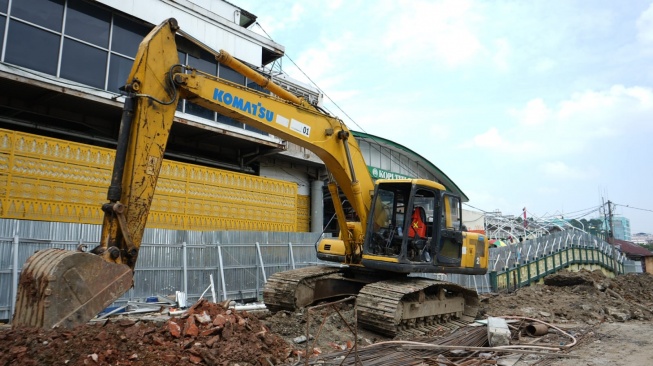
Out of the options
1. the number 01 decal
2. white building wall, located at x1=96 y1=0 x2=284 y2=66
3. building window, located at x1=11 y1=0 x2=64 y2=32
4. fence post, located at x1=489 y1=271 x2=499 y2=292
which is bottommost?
fence post, located at x1=489 y1=271 x2=499 y2=292

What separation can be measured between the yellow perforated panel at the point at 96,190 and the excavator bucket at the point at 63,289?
815cm

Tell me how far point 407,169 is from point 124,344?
23.0 meters

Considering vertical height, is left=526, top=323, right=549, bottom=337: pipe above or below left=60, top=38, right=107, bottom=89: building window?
below

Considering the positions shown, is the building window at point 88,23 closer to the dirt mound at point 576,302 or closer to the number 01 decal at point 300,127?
the number 01 decal at point 300,127

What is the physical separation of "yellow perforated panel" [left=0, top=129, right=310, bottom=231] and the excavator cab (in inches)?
330

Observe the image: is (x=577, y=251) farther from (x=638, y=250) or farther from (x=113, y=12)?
(x=638, y=250)

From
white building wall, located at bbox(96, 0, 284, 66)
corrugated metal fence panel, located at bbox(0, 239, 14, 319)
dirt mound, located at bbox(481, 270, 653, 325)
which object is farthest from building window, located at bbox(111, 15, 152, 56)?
dirt mound, located at bbox(481, 270, 653, 325)

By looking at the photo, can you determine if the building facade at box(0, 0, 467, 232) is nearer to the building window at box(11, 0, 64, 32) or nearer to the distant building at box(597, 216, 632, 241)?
the building window at box(11, 0, 64, 32)

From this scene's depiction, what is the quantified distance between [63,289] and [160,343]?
1.22 metres

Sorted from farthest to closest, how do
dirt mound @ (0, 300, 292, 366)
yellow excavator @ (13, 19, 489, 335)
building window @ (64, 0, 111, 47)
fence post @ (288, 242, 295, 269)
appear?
fence post @ (288, 242, 295, 269) < building window @ (64, 0, 111, 47) < yellow excavator @ (13, 19, 489, 335) < dirt mound @ (0, 300, 292, 366)

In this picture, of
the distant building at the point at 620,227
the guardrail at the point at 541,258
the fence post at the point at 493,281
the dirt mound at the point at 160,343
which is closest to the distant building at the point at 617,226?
the distant building at the point at 620,227

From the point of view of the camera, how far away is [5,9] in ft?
39.1

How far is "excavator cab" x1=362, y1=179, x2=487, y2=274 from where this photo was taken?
28.1ft

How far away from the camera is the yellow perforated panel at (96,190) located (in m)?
11.6
